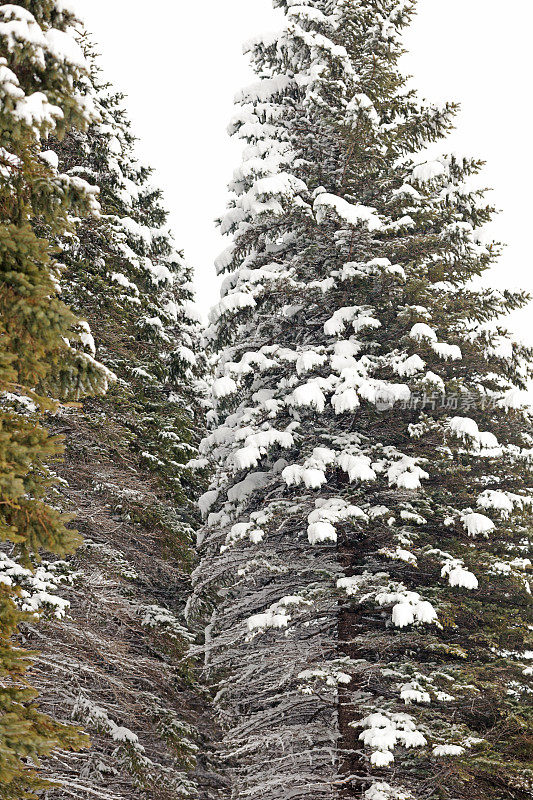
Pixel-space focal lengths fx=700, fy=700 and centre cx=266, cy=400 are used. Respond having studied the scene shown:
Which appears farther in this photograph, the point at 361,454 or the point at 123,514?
the point at 123,514

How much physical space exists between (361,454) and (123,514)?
578 cm

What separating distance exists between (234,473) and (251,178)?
4.16 metres

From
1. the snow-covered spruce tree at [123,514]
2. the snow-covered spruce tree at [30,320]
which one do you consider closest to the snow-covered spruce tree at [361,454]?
the snow-covered spruce tree at [123,514]

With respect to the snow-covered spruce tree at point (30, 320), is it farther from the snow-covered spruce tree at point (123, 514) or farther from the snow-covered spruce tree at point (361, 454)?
the snow-covered spruce tree at point (123, 514)

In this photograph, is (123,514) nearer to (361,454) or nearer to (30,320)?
(361,454)

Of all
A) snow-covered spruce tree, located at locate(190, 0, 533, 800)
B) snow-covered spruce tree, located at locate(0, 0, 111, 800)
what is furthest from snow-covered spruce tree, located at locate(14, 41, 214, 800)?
snow-covered spruce tree, located at locate(0, 0, 111, 800)

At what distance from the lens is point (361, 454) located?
8.31 metres

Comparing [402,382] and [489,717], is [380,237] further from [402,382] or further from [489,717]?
[489,717]

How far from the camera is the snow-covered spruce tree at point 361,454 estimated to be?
7.70 m

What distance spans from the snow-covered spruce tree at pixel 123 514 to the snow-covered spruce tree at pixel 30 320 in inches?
167

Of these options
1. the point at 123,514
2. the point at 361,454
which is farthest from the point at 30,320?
the point at 123,514

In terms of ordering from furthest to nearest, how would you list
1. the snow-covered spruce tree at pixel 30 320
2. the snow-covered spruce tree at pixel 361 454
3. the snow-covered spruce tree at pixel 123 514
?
the snow-covered spruce tree at pixel 123 514 → the snow-covered spruce tree at pixel 361 454 → the snow-covered spruce tree at pixel 30 320

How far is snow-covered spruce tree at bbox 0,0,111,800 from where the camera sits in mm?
4426

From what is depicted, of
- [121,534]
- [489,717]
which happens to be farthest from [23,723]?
[121,534]
